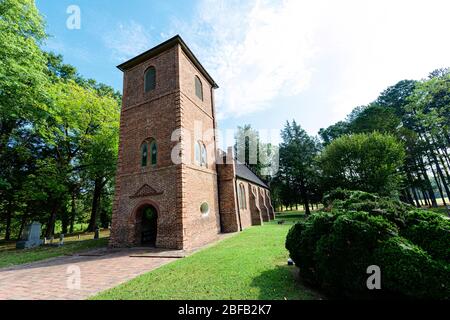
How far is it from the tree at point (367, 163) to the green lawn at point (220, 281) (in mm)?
20234

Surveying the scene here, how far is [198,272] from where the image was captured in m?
6.50

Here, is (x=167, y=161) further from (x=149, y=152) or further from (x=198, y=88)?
(x=198, y=88)

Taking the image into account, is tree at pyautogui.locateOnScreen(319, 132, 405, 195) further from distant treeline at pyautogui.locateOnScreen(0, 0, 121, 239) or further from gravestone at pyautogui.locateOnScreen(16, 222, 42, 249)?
gravestone at pyautogui.locateOnScreen(16, 222, 42, 249)

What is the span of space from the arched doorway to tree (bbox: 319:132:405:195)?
21308mm

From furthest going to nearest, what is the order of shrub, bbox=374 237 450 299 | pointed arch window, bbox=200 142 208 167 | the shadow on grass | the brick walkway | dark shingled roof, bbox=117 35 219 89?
pointed arch window, bbox=200 142 208 167 < dark shingled roof, bbox=117 35 219 89 < the brick walkway < the shadow on grass < shrub, bbox=374 237 450 299

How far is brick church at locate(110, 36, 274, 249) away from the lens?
11.7m

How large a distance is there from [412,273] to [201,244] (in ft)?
34.5

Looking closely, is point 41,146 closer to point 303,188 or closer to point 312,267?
point 312,267

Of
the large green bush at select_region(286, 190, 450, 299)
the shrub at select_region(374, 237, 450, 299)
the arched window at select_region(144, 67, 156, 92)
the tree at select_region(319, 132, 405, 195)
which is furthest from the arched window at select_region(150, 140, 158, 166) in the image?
the tree at select_region(319, 132, 405, 195)

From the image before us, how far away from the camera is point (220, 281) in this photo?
5.56 meters

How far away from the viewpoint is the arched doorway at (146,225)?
42.4 ft

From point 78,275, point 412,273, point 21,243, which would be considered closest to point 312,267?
point 412,273

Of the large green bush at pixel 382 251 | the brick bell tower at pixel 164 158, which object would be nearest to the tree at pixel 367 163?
the brick bell tower at pixel 164 158

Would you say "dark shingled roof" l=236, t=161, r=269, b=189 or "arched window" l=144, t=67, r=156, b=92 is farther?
"dark shingled roof" l=236, t=161, r=269, b=189
